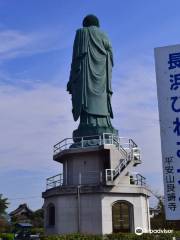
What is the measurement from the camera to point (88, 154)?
28.1 m

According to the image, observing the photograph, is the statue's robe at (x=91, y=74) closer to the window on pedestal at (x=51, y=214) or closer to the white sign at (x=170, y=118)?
the window on pedestal at (x=51, y=214)

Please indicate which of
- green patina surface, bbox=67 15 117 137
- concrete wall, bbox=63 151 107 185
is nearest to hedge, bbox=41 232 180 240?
concrete wall, bbox=63 151 107 185

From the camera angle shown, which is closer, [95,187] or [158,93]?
[158,93]

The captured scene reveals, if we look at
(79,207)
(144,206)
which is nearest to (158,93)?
(79,207)

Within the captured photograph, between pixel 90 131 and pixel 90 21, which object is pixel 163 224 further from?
pixel 90 21

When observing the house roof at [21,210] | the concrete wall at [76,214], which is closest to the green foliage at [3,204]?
the house roof at [21,210]

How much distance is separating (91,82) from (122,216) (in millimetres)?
10230

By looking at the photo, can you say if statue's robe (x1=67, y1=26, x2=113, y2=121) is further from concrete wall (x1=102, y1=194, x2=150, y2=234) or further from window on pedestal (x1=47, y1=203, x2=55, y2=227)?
concrete wall (x1=102, y1=194, x2=150, y2=234)

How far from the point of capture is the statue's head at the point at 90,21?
3312cm

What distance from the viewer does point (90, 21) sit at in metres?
33.1

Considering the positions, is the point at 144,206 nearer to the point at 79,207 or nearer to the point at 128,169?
the point at 128,169

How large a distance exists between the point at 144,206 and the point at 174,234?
14.8ft

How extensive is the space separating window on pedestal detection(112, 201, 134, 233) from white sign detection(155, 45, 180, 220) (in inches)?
838

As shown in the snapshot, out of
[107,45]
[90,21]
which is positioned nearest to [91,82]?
[107,45]
